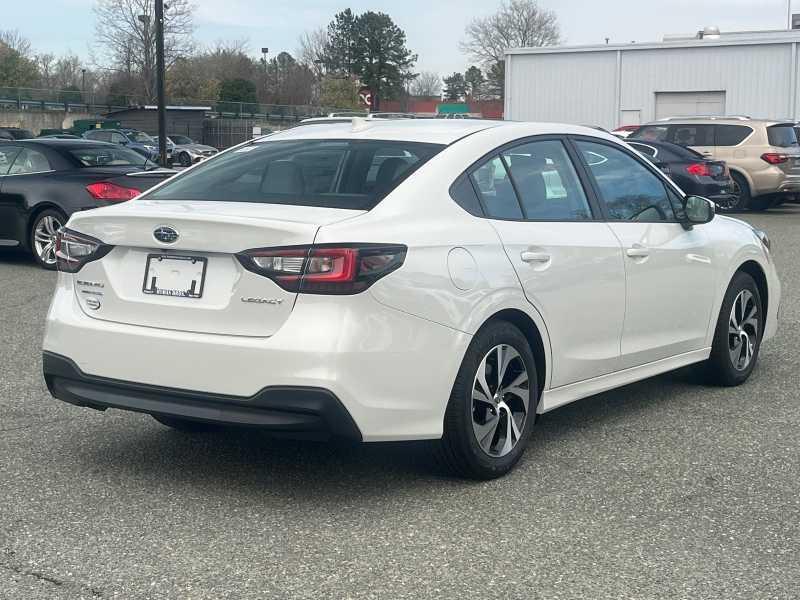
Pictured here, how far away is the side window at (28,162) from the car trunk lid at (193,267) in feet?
28.3

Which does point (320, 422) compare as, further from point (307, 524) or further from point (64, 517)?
point (64, 517)

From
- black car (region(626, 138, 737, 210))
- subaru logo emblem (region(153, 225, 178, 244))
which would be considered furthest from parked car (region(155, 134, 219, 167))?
subaru logo emblem (region(153, 225, 178, 244))

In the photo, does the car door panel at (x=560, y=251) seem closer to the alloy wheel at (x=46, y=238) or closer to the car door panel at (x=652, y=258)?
the car door panel at (x=652, y=258)

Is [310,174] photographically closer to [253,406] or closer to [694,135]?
[253,406]

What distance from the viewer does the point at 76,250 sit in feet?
16.3

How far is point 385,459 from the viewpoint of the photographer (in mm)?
5340

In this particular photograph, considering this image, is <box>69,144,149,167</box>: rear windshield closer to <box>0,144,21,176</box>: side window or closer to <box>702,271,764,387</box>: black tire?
<box>0,144,21,176</box>: side window

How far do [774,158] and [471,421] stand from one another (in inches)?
735

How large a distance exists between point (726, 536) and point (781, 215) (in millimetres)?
19453

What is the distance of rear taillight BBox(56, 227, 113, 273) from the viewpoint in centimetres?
484

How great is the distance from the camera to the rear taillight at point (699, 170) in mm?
20344

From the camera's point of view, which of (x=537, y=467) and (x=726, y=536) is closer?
(x=726, y=536)

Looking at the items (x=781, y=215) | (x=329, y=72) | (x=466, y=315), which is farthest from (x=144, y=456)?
(x=329, y=72)

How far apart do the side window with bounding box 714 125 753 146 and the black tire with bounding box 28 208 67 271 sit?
14.0 m
